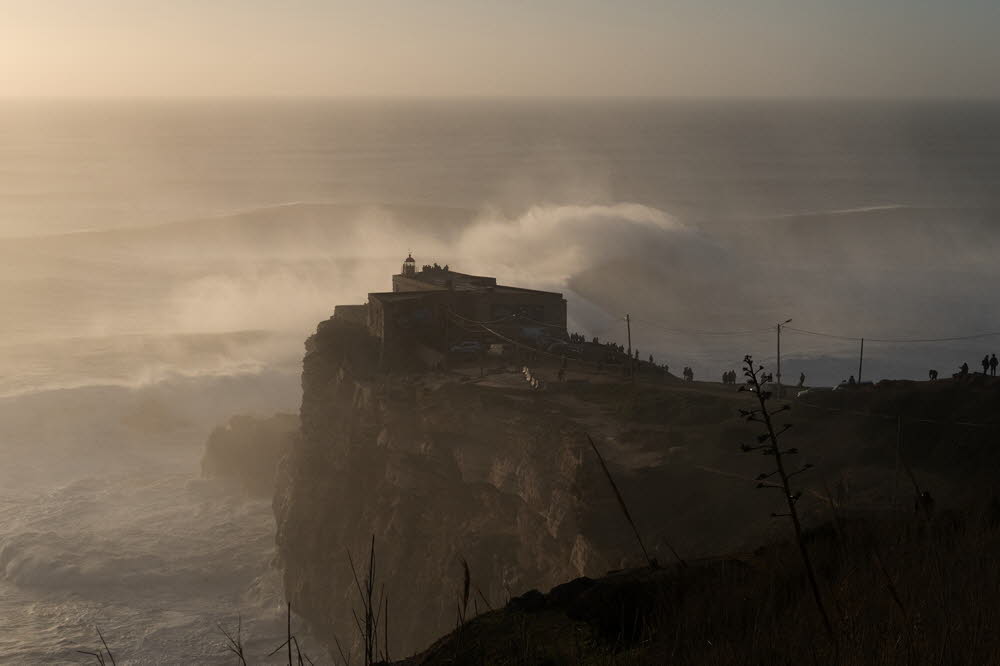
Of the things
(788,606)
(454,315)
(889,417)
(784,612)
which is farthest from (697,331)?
(784,612)

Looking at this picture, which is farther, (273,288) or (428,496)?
(273,288)

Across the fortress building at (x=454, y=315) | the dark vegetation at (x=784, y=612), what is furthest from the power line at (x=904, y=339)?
the dark vegetation at (x=784, y=612)

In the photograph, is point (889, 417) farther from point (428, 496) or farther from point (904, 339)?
point (904, 339)

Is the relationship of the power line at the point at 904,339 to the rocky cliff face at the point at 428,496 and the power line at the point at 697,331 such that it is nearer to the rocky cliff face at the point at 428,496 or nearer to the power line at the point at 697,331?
the power line at the point at 697,331

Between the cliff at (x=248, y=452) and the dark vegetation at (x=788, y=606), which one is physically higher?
the dark vegetation at (x=788, y=606)

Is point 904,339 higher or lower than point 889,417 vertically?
higher

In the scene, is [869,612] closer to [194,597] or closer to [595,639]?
[595,639]
